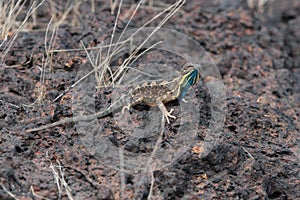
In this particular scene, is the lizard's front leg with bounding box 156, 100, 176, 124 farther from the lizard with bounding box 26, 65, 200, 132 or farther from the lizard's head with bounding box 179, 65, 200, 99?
the lizard's head with bounding box 179, 65, 200, 99

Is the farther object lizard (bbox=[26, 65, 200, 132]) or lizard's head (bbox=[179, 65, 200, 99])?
lizard's head (bbox=[179, 65, 200, 99])

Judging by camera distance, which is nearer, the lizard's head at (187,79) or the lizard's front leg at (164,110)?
the lizard's front leg at (164,110)

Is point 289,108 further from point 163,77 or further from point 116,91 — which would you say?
point 116,91

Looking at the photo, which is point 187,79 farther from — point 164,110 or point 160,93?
point 164,110

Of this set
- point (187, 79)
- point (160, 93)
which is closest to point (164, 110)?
point (160, 93)

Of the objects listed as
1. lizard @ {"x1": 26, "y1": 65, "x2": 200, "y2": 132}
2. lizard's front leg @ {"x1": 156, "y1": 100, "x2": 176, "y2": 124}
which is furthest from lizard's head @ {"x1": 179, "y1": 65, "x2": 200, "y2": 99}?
lizard's front leg @ {"x1": 156, "y1": 100, "x2": 176, "y2": 124}

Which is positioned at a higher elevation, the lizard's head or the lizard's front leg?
the lizard's head

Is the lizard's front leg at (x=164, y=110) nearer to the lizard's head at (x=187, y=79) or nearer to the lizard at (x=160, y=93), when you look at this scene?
the lizard at (x=160, y=93)

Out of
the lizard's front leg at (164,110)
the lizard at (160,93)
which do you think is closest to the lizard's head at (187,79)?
the lizard at (160,93)

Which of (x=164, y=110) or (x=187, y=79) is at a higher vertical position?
(x=187, y=79)
